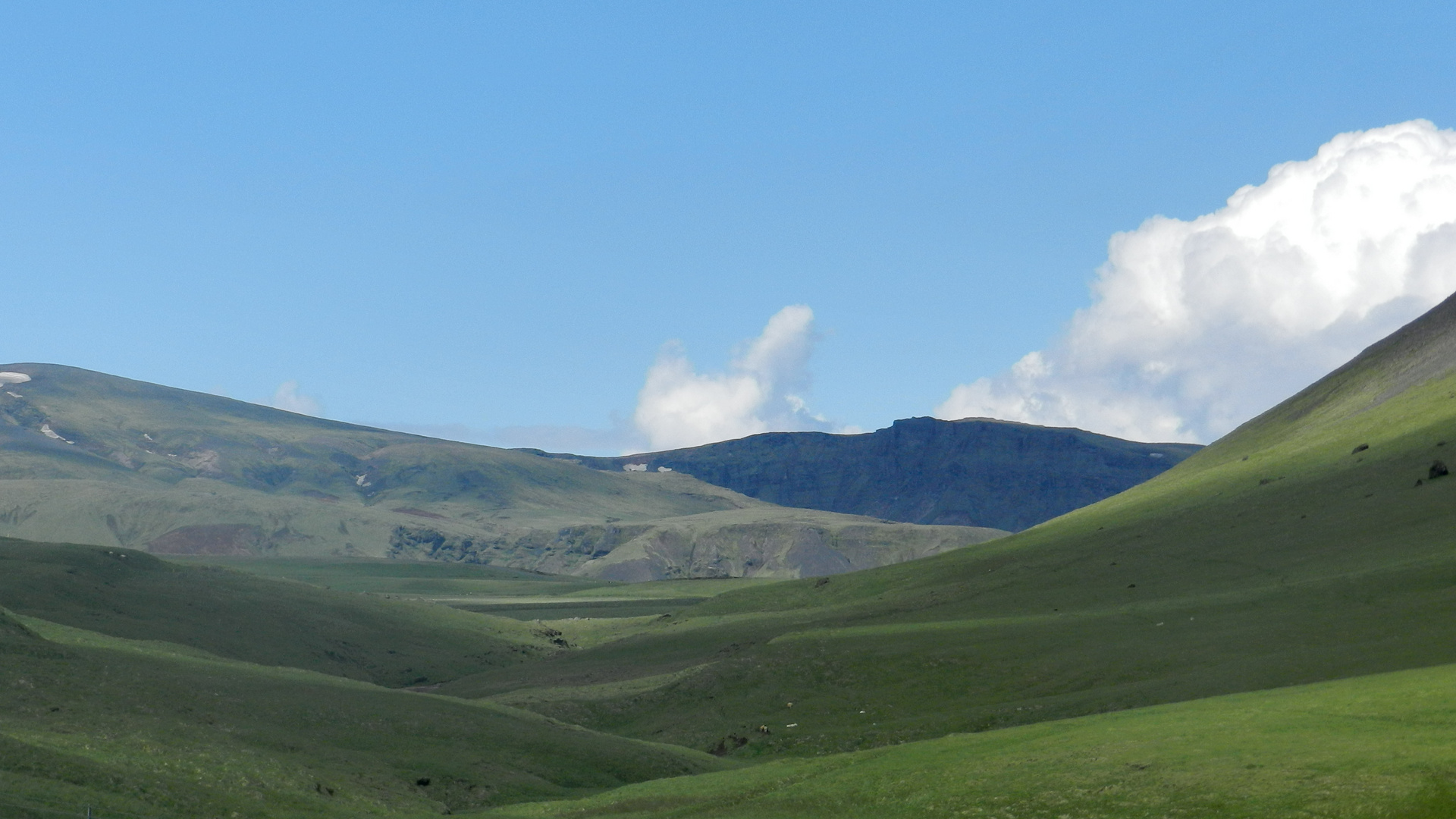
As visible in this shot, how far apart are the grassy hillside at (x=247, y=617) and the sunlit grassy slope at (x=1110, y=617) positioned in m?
11.7

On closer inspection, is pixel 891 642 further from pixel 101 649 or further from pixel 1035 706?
pixel 101 649

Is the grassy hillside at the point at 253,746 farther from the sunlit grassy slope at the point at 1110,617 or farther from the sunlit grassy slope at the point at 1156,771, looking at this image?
the sunlit grassy slope at the point at 1110,617

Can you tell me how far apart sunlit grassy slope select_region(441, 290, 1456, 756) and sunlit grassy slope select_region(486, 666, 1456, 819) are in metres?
14.4

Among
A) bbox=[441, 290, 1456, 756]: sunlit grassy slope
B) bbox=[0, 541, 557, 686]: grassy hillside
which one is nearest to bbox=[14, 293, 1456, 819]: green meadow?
bbox=[441, 290, 1456, 756]: sunlit grassy slope

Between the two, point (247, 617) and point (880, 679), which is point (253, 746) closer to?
point (880, 679)

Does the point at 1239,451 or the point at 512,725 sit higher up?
the point at 1239,451

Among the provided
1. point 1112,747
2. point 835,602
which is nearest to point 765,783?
point 1112,747

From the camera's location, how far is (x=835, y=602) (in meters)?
127

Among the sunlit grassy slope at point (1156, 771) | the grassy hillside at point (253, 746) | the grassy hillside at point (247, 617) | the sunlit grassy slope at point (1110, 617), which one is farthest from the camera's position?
the grassy hillside at point (247, 617)

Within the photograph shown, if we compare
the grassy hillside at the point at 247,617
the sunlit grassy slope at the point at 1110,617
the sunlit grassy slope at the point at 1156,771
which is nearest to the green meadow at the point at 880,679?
the sunlit grassy slope at the point at 1156,771

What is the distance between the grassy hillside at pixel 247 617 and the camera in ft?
301

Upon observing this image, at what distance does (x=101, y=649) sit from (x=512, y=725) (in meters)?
20.0

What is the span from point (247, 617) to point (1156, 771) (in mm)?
88552

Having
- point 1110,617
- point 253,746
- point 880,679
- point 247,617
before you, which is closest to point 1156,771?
point 253,746
